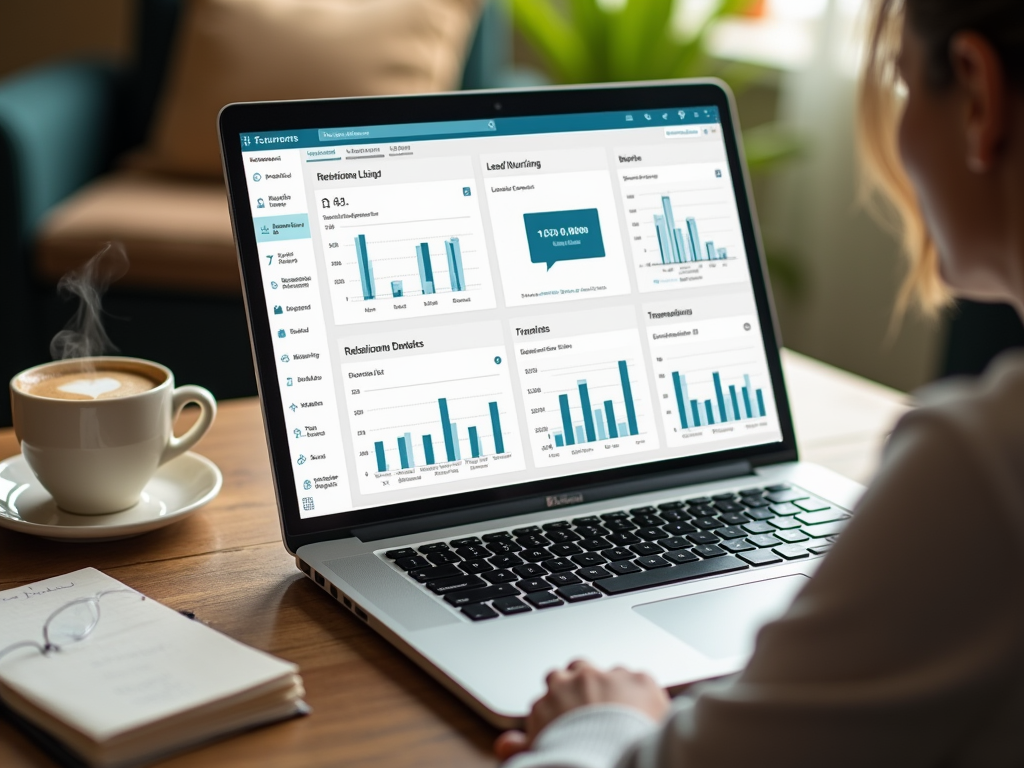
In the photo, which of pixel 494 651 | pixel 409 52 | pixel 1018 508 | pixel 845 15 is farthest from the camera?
pixel 845 15

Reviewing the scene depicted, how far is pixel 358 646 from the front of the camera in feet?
2.45

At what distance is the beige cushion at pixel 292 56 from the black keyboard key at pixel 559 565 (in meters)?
1.88

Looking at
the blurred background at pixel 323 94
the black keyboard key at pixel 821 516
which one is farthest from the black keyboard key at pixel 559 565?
the blurred background at pixel 323 94

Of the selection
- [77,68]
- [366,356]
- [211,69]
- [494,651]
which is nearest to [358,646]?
[494,651]

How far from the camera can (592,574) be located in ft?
2.66

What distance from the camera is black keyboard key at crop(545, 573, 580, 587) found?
795 millimetres

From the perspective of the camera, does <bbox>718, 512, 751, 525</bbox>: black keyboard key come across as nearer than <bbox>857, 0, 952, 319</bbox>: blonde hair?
No

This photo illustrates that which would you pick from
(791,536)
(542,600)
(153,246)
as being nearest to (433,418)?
(542,600)

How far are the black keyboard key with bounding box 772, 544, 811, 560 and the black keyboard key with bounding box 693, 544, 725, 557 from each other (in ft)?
0.14

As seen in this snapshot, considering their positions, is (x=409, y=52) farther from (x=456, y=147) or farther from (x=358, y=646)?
(x=358, y=646)

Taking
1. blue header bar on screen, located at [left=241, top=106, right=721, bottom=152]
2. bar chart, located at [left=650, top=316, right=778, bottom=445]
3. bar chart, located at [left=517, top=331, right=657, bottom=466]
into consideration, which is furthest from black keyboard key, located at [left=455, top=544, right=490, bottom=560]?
blue header bar on screen, located at [left=241, top=106, right=721, bottom=152]

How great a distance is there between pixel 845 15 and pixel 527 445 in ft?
7.42

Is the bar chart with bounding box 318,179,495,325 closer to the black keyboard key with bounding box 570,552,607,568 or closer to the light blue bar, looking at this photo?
the light blue bar

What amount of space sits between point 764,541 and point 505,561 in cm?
21
